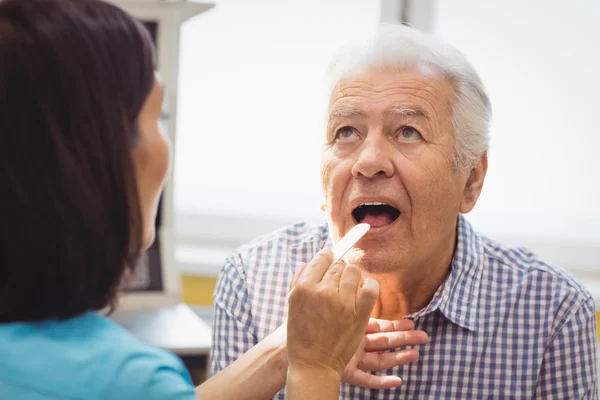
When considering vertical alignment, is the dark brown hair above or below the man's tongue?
above

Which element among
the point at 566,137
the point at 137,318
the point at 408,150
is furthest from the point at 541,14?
the point at 137,318

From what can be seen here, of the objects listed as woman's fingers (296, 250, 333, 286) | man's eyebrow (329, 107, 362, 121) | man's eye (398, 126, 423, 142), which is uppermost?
man's eyebrow (329, 107, 362, 121)

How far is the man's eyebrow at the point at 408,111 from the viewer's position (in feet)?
4.74

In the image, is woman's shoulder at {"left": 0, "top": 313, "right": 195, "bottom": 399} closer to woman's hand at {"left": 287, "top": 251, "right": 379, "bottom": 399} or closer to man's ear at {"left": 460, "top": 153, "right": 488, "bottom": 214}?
woman's hand at {"left": 287, "top": 251, "right": 379, "bottom": 399}

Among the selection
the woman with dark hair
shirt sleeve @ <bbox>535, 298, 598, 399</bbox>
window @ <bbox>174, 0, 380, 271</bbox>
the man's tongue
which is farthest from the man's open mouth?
window @ <bbox>174, 0, 380, 271</bbox>

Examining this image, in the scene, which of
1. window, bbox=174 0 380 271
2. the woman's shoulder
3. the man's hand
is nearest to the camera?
the woman's shoulder

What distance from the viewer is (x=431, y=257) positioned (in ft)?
4.88

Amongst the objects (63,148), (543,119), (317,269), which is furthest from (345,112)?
(543,119)

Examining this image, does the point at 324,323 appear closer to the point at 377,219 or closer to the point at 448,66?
the point at 377,219

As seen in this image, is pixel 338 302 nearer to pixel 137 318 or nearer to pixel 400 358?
pixel 400 358

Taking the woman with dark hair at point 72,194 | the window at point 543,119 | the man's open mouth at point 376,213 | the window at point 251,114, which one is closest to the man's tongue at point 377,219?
the man's open mouth at point 376,213

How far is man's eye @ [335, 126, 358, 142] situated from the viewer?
1.50 m

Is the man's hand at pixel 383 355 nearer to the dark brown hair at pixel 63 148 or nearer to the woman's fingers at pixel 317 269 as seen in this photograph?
the woman's fingers at pixel 317 269

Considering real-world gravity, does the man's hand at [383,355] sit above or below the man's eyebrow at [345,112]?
below
